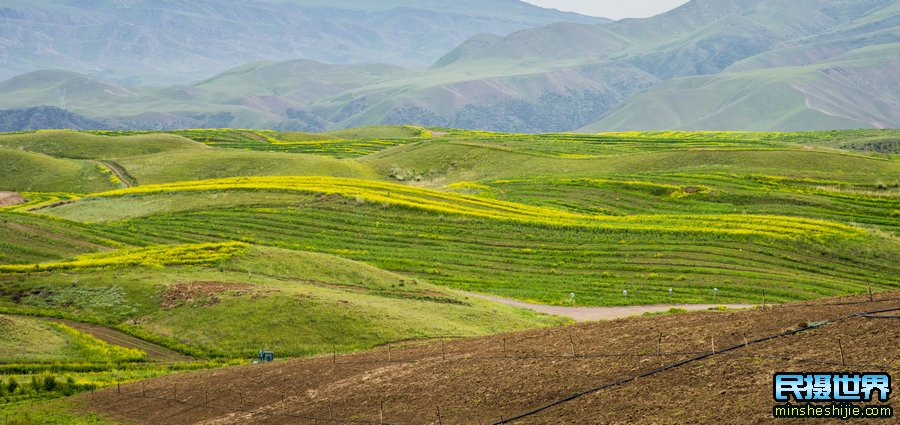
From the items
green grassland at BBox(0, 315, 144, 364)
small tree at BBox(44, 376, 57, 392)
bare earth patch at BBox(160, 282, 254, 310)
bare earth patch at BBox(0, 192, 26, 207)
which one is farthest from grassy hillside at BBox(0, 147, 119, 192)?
small tree at BBox(44, 376, 57, 392)

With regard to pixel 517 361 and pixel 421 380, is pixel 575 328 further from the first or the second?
pixel 421 380

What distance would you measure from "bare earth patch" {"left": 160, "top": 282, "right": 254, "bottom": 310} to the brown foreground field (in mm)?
15151

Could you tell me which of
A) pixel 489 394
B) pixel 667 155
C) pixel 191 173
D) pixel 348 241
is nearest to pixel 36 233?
pixel 348 241

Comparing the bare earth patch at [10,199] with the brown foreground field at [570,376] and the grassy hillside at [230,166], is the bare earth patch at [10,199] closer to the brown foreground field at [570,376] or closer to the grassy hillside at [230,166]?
the grassy hillside at [230,166]

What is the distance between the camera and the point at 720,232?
260ft

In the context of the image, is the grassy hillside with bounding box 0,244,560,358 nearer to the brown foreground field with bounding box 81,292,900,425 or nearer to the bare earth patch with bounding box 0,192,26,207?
the brown foreground field with bounding box 81,292,900,425

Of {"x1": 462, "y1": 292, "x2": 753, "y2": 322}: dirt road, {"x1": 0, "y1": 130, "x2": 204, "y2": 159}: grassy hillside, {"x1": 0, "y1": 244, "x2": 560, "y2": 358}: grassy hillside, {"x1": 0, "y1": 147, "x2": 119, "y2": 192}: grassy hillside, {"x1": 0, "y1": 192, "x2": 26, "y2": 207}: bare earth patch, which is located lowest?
{"x1": 462, "y1": 292, "x2": 753, "y2": 322}: dirt road

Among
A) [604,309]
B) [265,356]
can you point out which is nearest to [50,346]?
[265,356]

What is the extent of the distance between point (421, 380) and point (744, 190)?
286 ft

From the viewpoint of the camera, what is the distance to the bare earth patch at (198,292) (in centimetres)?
5303

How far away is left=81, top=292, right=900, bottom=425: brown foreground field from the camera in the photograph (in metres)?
23.6

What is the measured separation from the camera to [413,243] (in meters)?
81.6

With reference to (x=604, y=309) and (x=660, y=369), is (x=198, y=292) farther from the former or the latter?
(x=660, y=369)

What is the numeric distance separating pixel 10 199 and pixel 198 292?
77.1m
